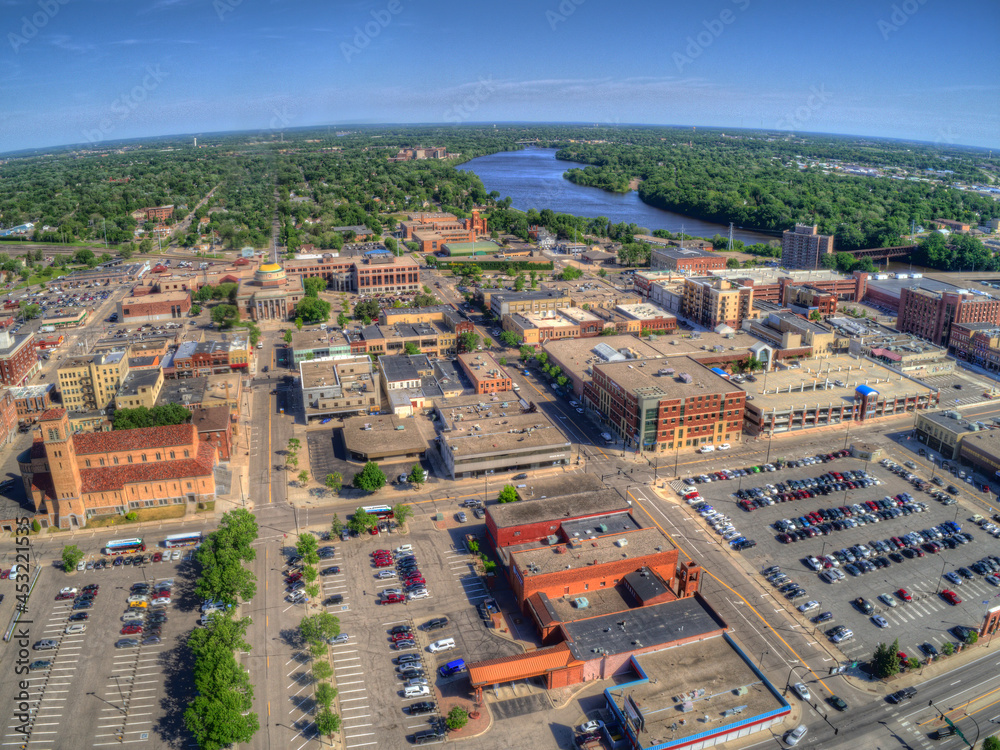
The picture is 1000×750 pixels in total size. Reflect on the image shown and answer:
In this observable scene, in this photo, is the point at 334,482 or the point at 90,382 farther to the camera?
the point at 90,382

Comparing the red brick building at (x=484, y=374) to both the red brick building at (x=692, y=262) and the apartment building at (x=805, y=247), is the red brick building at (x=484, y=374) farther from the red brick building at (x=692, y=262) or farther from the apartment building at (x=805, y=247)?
the apartment building at (x=805, y=247)

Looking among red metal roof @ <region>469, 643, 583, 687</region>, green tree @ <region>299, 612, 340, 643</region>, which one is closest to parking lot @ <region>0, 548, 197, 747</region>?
green tree @ <region>299, 612, 340, 643</region>

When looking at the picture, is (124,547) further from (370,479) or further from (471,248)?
(471,248)

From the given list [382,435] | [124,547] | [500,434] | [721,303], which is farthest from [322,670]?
[721,303]

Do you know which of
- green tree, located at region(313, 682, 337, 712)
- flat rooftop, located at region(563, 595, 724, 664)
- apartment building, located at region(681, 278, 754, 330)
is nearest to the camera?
green tree, located at region(313, 682, 337, 712)

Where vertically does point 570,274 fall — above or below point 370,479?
above

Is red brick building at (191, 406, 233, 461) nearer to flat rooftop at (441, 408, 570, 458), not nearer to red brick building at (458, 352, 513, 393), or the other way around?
flat rooftop at (441, 408, 570, 458)

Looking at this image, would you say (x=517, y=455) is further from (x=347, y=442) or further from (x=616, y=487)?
(x=347, y=442)

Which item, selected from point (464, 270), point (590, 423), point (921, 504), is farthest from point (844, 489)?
point (464, 270)
